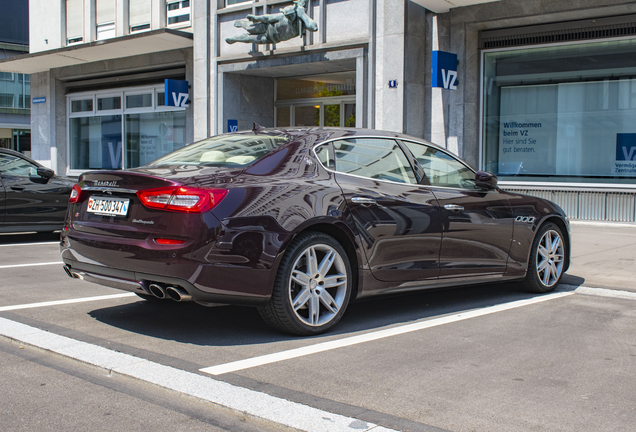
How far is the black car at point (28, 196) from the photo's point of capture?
34.3ft

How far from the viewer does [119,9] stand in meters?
22.1

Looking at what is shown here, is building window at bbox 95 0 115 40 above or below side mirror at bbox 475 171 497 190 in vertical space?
above

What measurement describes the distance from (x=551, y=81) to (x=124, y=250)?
1158cm

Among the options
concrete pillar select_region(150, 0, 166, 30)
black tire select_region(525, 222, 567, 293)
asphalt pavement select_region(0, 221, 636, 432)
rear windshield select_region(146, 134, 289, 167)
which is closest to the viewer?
asphalt pavement select_region(0, 221, 636, 432)

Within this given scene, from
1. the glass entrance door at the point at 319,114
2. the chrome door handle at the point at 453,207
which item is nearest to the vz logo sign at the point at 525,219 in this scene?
the chrome door handle at the point at 453,207

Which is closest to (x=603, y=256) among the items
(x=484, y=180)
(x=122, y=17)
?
(x=484, y=180)

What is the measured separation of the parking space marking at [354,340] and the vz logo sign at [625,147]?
7866mm

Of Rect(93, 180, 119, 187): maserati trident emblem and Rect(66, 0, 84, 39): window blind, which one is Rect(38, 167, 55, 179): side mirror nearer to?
Rect(93, 180, 119, 187): maserati trident emblem

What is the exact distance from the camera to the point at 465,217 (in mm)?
5871

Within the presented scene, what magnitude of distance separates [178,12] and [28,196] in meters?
11.5

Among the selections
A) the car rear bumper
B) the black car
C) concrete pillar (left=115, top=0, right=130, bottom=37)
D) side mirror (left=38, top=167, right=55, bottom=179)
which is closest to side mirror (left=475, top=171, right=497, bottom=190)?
the car rear bumper

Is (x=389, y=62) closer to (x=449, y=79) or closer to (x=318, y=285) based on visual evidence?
(x=449, y=79)

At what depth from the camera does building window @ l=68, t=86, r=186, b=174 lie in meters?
21.5

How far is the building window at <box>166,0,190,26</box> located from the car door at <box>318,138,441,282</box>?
16194 millimetres
